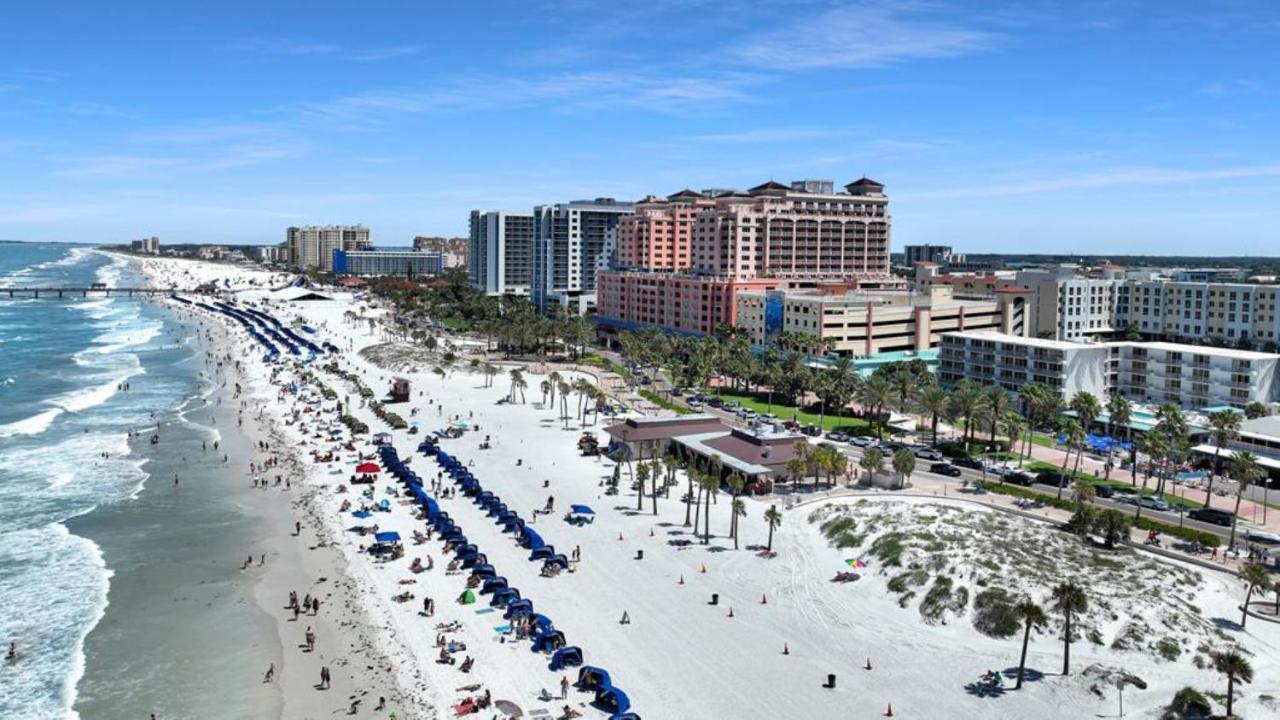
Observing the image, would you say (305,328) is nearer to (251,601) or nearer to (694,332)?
(694,332)

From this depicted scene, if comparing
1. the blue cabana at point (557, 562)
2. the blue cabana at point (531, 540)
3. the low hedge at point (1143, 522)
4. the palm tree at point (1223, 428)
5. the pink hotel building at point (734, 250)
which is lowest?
the blue cabana at point (557, 562)

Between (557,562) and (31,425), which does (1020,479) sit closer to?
(557,562)

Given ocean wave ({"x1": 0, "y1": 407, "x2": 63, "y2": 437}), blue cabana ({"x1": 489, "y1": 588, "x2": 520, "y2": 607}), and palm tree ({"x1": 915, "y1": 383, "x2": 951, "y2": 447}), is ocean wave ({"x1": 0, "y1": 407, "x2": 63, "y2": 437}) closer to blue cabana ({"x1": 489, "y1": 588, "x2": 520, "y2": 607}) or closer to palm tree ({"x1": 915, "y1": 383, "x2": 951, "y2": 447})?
blue cabana ({"x1": 489, "y1": 588, "x2": 520, "y2": 607})

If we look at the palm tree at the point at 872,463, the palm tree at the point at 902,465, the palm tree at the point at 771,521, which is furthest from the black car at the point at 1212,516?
the palm tree at the point at 771,521

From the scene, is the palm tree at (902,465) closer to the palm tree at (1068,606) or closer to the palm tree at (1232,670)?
the palm tree at (1068,606)

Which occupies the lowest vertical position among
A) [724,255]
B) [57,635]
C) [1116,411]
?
[57,635]

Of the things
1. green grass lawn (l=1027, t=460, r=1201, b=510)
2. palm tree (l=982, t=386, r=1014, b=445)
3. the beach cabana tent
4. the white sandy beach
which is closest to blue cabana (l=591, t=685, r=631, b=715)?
the white sandy beach

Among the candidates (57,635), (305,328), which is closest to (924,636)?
(57,635)
